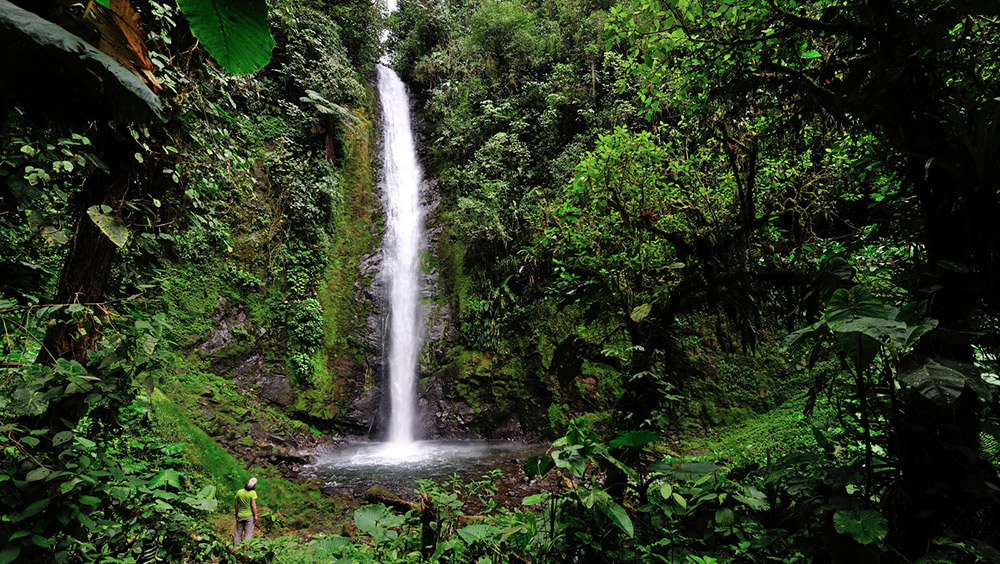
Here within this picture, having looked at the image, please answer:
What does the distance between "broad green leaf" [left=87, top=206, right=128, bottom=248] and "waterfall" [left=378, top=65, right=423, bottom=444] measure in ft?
27.4

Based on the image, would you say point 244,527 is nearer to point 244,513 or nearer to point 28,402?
point 244,513

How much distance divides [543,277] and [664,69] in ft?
22.2

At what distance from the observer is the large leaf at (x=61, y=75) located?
0.68m

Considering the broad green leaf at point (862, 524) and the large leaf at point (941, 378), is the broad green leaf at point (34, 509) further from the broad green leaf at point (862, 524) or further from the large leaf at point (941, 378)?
the large leaf at point (941, 378)

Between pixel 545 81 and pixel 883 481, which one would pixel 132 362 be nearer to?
pixel 883 481

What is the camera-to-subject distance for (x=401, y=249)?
40.5 ft

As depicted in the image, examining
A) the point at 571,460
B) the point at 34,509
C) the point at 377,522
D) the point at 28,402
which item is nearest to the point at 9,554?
the point at 34,509

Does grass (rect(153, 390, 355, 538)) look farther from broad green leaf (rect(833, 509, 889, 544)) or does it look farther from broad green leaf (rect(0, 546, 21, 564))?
broad green leaf (rect(833, 509, 889, 544))

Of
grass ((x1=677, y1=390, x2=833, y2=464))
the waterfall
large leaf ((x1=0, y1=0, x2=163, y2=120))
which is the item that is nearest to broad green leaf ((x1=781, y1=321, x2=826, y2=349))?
large leaf ((x1=0, y1=0, x2=163, y2=120))

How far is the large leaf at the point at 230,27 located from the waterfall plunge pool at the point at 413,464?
6.74m

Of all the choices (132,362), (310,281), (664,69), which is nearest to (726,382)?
(664,69)

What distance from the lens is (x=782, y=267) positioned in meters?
Answer: 3.23

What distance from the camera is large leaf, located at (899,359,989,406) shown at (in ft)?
5.12

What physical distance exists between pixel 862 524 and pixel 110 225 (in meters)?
3.97
